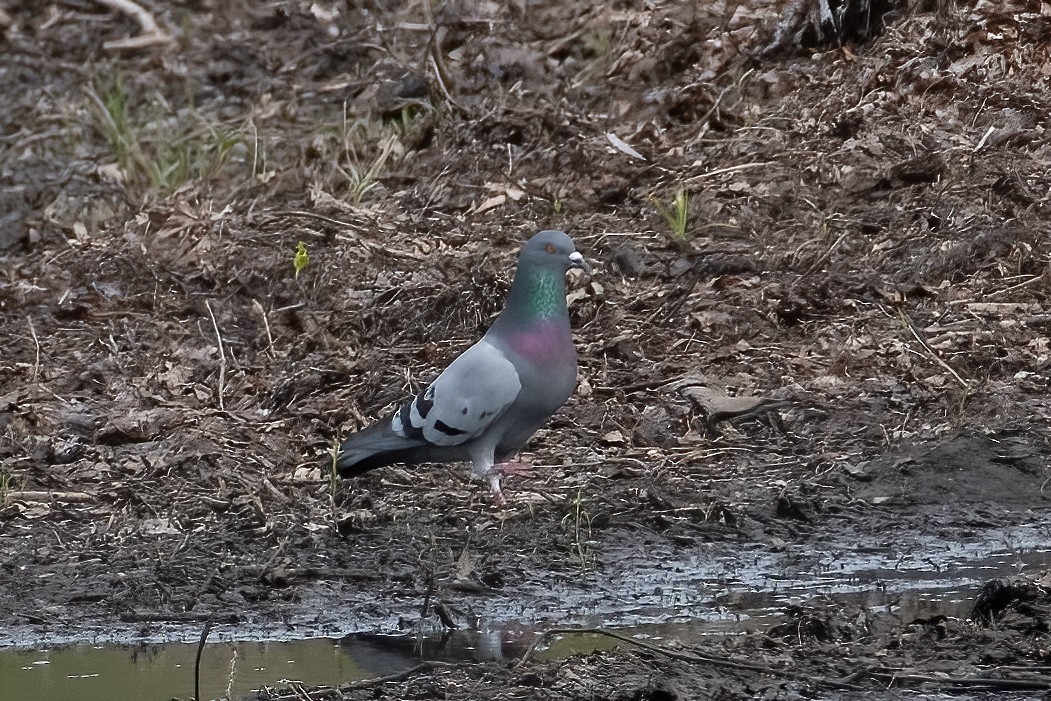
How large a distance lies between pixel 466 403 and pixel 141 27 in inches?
307

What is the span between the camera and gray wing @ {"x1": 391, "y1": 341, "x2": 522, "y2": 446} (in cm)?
614

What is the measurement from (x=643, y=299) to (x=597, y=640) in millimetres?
3186

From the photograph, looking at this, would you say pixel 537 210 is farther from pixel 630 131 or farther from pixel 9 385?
pixel 9 385

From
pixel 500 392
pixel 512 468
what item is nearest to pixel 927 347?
pixel 512 468

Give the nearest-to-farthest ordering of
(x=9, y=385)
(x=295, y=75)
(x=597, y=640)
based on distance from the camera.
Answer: (x=597, y=640) → (x=9, y=385) → (x=295, y=75)

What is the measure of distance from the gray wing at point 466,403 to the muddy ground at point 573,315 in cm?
31

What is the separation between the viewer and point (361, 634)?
5270 millimetres

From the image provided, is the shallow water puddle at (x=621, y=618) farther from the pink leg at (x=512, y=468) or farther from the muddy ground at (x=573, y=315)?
the pink leg at (x=512, y=468)

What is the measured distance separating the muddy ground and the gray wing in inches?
12.4

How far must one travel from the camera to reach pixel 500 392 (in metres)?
6.12

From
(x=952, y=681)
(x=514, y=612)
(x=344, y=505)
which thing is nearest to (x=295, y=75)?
(x=344, y=505)

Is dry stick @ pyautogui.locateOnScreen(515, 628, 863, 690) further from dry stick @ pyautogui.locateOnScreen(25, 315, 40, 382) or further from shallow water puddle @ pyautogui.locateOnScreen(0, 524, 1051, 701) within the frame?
dry stick @ pyautogui.locateOnScreen(25, 315, 40, 382)

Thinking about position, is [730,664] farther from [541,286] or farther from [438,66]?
[438,66]

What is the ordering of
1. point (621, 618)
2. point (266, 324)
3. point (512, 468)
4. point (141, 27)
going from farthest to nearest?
point (141, 27) < point (266, 324) < point (512, 468) < point (621, 618)
